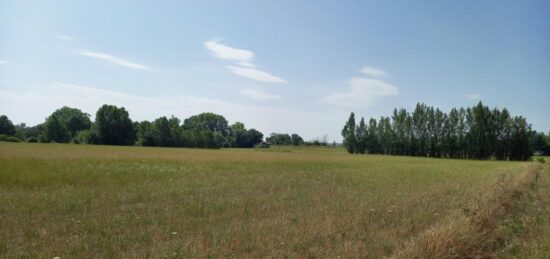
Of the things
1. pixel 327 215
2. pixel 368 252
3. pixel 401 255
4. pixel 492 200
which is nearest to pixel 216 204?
pixel 327 215

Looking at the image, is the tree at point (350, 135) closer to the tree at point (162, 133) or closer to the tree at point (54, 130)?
the tree at point (162, 133)

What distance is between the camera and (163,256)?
6141mm

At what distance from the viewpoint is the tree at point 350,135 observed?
11575 cm

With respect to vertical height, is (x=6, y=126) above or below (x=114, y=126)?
below

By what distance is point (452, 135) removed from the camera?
91.9 meters

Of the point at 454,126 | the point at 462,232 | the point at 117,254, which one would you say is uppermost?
the point at 454,126

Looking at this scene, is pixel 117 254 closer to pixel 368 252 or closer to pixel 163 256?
pixel 163 256

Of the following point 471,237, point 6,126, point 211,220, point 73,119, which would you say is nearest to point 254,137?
point 73,119

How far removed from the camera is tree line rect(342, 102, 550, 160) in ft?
278

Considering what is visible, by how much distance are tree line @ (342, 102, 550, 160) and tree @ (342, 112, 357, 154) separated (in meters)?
1.00

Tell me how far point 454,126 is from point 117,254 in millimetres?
99548

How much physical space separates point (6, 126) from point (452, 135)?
13483 cm

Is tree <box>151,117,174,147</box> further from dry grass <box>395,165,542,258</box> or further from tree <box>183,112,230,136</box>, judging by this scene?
dry grass <box>395,165,542,258</box>

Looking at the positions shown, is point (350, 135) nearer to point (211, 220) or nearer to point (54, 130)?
point (54, 130)
